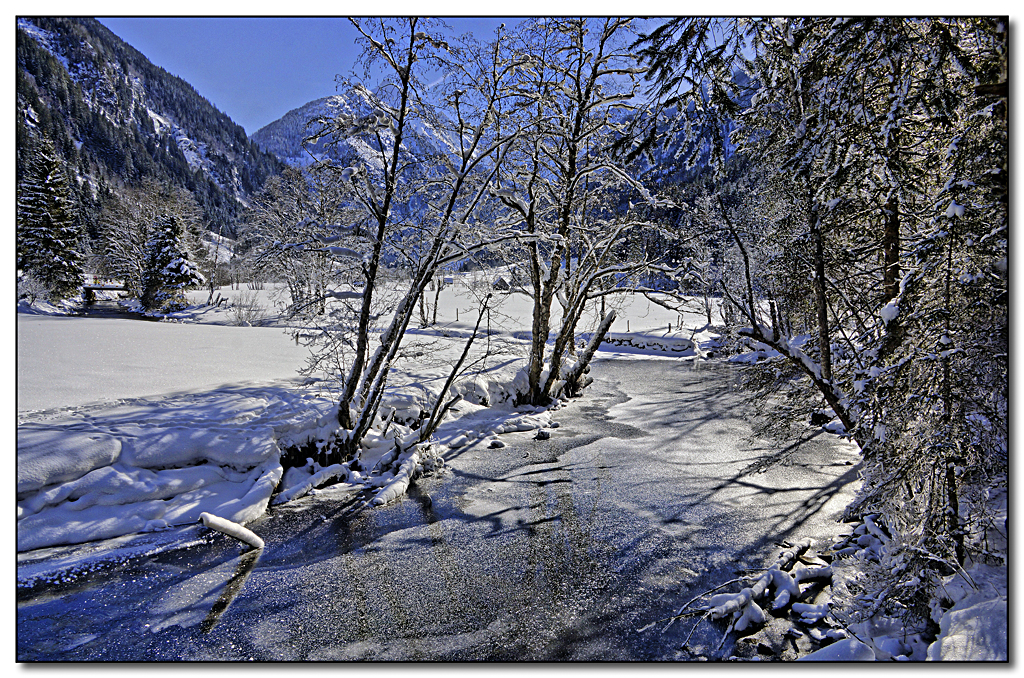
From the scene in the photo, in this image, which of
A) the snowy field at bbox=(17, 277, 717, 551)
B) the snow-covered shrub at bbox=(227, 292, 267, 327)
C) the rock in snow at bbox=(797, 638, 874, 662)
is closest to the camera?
the rock in snow at bbox=(797, 638, 874, 662)

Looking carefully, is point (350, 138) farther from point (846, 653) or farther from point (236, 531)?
point (846, 653)

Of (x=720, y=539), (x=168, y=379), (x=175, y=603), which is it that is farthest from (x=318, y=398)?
(x=720, y=539)

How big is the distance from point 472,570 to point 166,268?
Result: 25641 millimetres

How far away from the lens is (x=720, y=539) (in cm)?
502

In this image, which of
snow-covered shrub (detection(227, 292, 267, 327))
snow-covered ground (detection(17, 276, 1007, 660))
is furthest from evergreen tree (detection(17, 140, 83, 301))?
snow-covered shrub (detection(227, 292, 267, 327))

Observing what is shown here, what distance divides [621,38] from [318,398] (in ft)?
28.0

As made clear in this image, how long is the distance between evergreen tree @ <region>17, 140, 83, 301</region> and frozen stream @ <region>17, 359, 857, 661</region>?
3061 mm

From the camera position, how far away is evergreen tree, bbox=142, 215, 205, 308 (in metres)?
23.1

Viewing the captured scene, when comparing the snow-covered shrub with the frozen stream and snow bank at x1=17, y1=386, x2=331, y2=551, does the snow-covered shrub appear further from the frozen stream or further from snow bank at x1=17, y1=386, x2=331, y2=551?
the frozen stream

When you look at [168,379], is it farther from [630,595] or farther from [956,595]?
[956,595]

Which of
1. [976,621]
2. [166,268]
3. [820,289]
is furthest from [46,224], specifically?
[166,268]

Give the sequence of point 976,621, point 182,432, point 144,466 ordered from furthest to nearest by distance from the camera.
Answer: point 182,432 < point 144,466 < point 976,621

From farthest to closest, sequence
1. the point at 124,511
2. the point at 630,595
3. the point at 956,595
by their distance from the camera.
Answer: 1. the point at 124,511
2. the point at 630,595
3. the point at 956,595

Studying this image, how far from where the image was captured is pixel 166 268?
76.2ft
